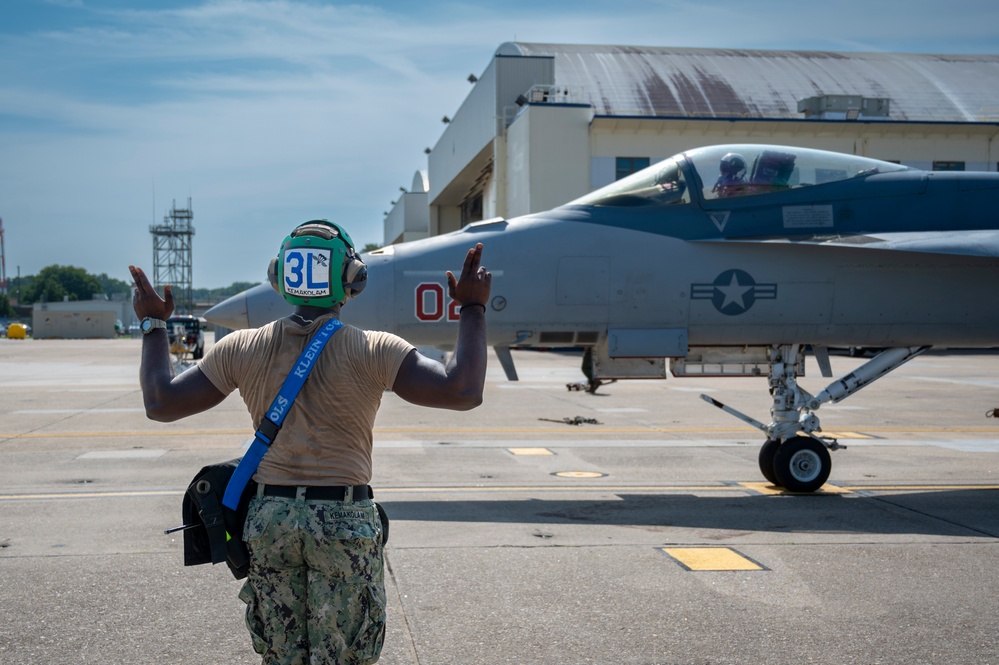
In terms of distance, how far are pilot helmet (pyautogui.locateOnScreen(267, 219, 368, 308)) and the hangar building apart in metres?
35.4

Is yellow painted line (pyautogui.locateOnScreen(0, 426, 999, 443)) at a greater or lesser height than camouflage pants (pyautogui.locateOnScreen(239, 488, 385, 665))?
lesser

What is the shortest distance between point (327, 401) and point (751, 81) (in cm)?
4287

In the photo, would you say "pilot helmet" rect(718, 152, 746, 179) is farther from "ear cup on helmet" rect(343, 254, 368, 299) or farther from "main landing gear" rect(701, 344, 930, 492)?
"ear cup on helmet" rect(343, 254, 368, 299)

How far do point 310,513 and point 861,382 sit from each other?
304 inches

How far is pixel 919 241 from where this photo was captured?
9.05 m

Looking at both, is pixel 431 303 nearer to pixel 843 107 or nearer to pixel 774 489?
pixel 774 489

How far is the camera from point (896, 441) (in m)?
13.3

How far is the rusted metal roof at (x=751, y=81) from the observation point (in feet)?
133

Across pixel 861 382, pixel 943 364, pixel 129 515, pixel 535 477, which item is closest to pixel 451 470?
pixel 535 477

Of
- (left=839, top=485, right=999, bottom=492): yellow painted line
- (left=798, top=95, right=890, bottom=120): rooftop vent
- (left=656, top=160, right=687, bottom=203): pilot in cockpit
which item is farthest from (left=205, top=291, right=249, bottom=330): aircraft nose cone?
(left=798, top=95, right=890, bottom=120): rooftop vent

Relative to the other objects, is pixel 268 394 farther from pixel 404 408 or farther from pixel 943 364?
pixel 943 364

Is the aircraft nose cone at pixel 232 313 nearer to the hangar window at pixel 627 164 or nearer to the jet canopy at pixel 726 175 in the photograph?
the jet canopy at pixel 726 175

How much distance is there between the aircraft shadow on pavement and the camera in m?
7.74

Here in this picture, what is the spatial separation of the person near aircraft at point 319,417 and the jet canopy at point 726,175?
6.39m
